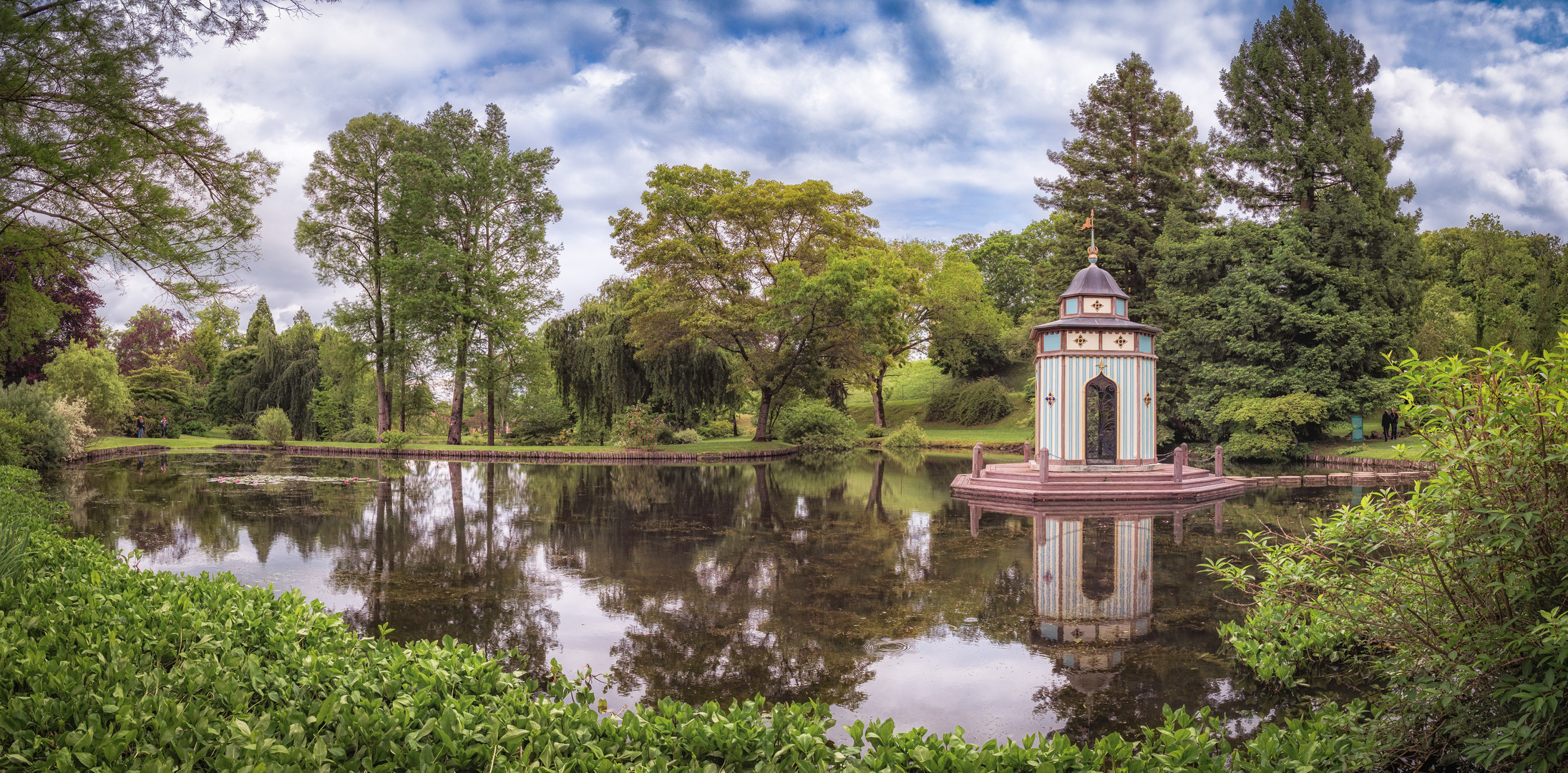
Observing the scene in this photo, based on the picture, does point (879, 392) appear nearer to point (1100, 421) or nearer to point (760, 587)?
point (1100, 421)

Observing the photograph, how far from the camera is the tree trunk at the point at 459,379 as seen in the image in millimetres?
29250

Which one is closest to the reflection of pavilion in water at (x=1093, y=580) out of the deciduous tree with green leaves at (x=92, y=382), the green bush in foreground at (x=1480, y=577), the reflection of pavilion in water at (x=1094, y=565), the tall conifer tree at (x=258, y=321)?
the reflection of pavilion in water at (x=1094, y=565)

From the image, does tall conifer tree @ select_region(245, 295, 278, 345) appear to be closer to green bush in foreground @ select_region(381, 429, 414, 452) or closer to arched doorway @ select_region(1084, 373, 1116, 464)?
green bush in foreground @ select_region(381, 429, 414, 452)

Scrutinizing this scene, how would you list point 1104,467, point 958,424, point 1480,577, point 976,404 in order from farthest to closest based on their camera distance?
1. point 958,424
2. point 976,404
3. point 1104,467
4. point 1480,577

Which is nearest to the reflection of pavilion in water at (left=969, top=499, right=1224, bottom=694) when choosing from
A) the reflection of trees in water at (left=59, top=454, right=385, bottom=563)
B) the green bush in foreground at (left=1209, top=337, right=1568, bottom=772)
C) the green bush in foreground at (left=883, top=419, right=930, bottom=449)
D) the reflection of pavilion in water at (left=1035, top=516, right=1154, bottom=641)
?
the reflection of pavilion in water at (left=1035, top=516, right=1154, bottom=641)

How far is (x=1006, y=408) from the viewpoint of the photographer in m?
40.2

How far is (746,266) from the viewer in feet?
98.3

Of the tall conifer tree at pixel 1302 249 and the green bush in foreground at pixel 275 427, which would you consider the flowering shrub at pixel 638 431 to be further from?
the tall conifer tree at pixel 1302 249

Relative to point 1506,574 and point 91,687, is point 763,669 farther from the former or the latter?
point 1506,574

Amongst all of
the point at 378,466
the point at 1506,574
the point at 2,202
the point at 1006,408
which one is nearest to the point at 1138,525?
the point at 1506,574

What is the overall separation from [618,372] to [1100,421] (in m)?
17.8

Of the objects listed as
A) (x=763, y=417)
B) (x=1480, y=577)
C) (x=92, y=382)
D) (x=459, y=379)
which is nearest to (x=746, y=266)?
(x=763, y=417)

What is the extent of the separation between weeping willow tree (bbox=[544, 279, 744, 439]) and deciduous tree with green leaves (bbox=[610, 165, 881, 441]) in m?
1.05

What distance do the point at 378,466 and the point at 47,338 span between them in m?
11.3
